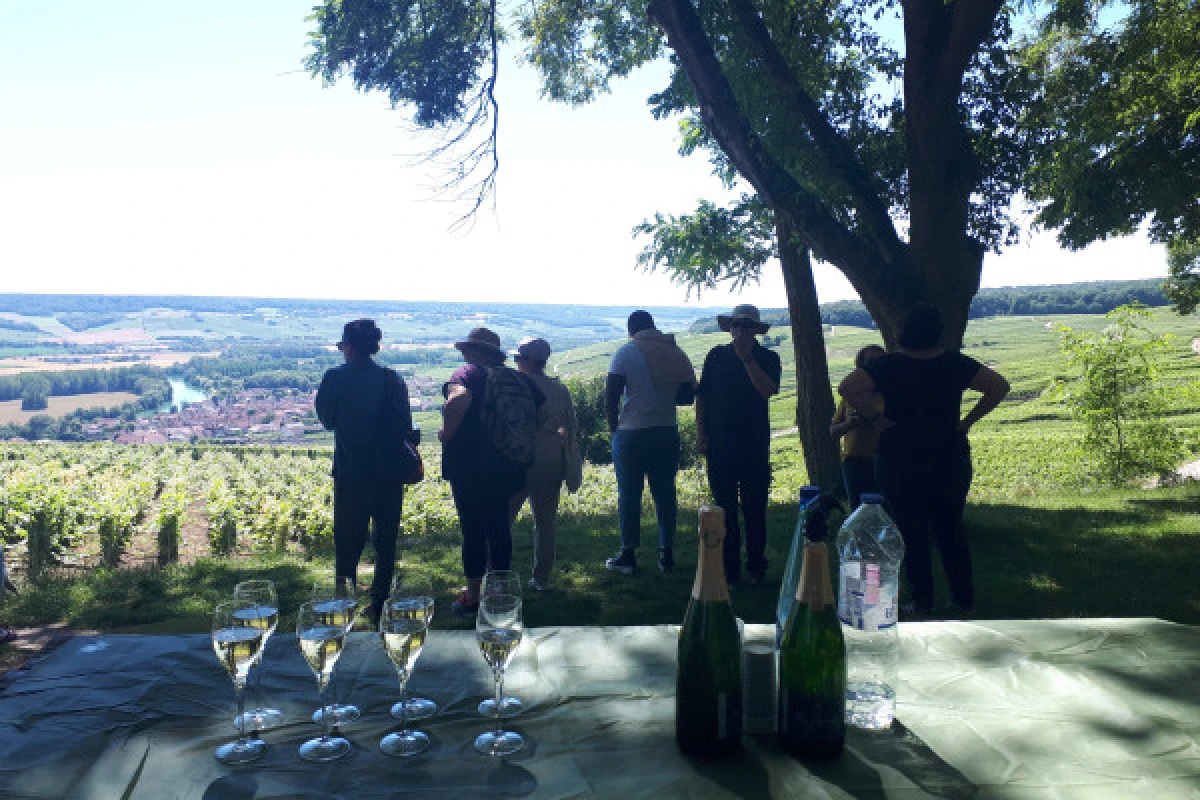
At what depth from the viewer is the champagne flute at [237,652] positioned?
4.73 ft

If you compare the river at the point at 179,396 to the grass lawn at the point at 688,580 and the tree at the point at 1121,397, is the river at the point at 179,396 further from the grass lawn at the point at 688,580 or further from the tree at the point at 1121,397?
the tree at the point at 1121,397

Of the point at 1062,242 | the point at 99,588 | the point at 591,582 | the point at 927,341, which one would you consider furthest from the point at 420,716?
the point at 1062,242

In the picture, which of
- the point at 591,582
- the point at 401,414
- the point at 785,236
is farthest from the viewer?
the point at 785,236

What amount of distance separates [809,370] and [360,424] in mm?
6661

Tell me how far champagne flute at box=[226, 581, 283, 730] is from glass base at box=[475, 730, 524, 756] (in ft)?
1.41

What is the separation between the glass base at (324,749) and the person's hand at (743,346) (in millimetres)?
3953

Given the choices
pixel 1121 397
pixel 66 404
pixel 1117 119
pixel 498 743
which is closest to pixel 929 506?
pixel 498 743

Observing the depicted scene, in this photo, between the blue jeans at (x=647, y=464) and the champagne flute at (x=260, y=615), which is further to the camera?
the blue jeans at (x=647, y=464)

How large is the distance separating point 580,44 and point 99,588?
8.75m

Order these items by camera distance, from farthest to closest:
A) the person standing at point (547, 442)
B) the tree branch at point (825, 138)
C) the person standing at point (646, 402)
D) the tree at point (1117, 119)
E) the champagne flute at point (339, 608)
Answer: the tree at point (1117, 119) → the tree branch at point (825, 138) → the person standing at point (646, 402) → the person standing at point (547, 442) → the champagne flute at point (339, 608)

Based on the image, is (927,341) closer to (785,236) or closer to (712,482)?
(712,482)

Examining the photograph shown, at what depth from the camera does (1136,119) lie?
8680 millimetres

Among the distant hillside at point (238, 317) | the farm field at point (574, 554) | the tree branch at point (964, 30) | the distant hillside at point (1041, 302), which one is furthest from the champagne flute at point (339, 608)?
the distant hillside at point (1041, 302)

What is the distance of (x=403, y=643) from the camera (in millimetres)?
1496
